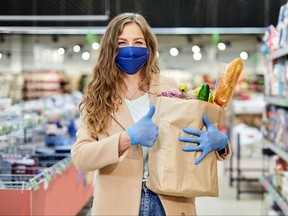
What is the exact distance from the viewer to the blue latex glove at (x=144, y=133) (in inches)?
67.5

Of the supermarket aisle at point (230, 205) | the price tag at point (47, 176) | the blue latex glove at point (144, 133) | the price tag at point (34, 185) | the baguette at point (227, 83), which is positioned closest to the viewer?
the blue latex glove at point (144, 133)

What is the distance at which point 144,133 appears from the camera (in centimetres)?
171

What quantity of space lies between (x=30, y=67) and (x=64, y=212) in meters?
14.6

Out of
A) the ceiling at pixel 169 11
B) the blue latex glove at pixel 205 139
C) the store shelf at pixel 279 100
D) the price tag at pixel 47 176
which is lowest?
the price tag at pixel 47 176

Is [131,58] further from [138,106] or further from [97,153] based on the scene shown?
[97,153]

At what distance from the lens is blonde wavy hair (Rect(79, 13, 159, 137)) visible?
6.22 ft

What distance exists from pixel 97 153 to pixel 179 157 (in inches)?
12.3

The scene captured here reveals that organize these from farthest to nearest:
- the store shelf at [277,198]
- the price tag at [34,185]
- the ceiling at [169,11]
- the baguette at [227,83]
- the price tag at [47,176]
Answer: the ceiling at [169,11] < the store shelf at [277,198] < the price tag at [47,176] < the price tag at [34,185] < the baguette at [227,83]

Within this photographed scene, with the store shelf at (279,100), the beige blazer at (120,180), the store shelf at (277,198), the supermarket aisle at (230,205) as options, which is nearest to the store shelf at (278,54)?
the store shelf at (279,100)

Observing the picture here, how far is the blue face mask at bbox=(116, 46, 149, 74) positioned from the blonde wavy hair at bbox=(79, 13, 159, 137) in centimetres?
3

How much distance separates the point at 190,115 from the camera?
1723 millimetres

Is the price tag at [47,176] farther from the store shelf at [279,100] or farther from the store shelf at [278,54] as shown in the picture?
the store shelf at [278,54]

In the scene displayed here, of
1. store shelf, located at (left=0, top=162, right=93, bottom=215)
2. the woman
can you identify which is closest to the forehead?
the woman

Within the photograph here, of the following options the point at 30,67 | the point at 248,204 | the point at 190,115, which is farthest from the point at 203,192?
the point at 30,67
